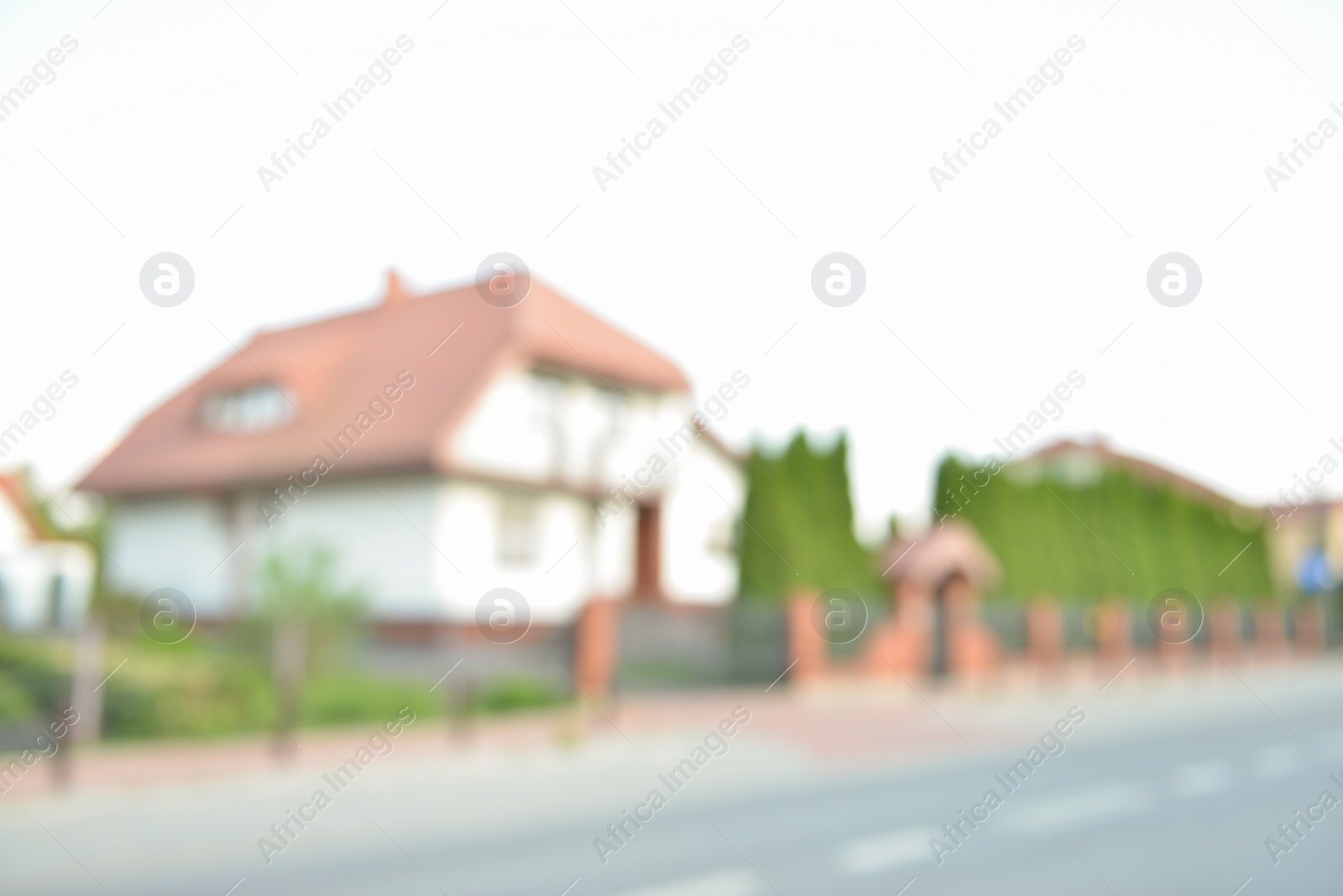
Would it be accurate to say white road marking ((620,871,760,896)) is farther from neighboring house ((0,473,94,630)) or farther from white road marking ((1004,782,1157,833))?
neighboring house ((0,473,94,630))

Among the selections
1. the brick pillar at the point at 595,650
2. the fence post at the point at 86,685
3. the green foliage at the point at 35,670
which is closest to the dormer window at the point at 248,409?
the brick pillar at the point at 595,650

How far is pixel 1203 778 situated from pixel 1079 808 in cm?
296

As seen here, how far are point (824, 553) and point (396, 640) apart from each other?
28.3 ft

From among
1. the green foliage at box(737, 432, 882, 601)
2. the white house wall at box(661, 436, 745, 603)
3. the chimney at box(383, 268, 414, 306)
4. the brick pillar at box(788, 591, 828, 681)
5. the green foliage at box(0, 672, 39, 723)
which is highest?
the chimney at box(383, 268, 414, 306)

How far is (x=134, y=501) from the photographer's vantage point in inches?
975

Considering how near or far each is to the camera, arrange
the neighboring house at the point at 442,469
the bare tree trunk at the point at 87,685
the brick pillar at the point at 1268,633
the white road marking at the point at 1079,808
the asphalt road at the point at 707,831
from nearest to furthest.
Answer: the asphalt road at the point at 707,831
the white road marking at the point at 1079,808
the bare tree trunk at the point at 87,685
the neighboring house at the point at 442,469
the brick pillar at the point at 1268,633

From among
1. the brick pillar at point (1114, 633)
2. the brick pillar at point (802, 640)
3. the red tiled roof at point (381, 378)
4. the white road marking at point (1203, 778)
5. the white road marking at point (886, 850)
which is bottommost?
the brick pillar at point (1114, 633)

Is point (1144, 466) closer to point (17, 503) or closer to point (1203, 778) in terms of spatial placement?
point (17, 503)

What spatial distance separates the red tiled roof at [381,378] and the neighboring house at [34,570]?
3.08 meters

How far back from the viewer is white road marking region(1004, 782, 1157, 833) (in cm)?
877

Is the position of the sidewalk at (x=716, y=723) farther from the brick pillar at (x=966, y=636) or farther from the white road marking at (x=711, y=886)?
the white road marking at (x=711, y=886)

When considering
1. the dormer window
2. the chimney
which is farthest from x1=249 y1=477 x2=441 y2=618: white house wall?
the chimney

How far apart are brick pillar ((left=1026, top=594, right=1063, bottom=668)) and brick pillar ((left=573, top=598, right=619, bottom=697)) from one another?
13.9m

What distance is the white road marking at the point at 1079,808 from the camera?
28.8ft
